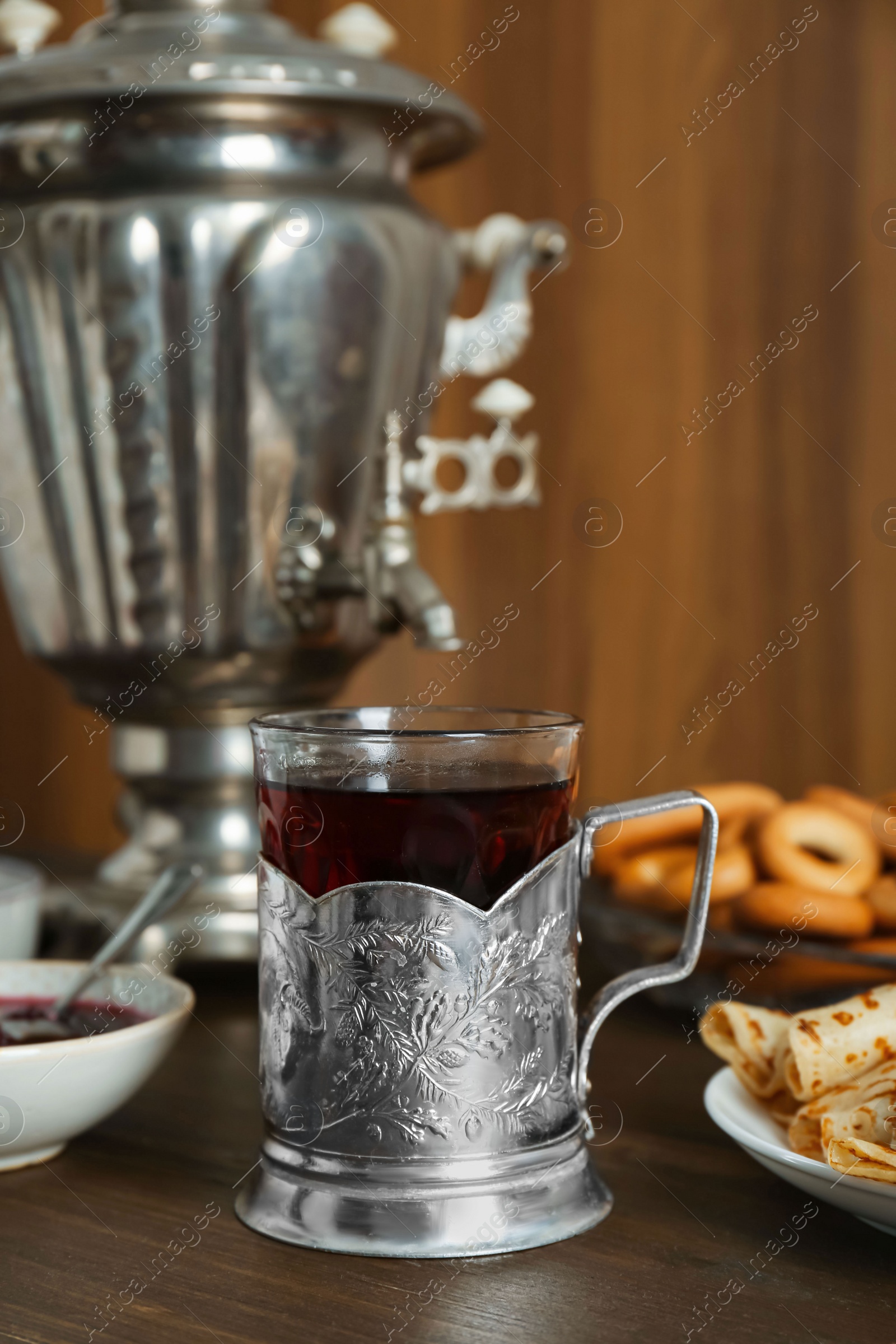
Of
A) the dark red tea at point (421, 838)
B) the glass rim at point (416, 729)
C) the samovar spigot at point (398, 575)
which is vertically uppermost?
the samovar spigot at point (398, 575)

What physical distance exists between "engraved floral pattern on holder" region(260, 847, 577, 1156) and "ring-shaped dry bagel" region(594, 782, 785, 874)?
31 centimetres

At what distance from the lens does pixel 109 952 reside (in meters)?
0.59

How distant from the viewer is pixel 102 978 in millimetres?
585

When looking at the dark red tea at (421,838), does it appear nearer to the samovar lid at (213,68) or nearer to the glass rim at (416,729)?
the glass rim at (416,729)

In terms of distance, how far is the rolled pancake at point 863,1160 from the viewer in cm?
40

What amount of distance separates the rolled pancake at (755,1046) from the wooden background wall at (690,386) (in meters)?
0.65

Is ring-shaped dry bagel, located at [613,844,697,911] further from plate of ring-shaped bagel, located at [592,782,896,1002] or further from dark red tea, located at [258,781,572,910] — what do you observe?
dark red tea, located at [258,781,572,910]

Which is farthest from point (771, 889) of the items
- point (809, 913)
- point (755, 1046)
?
point (755, 1046)

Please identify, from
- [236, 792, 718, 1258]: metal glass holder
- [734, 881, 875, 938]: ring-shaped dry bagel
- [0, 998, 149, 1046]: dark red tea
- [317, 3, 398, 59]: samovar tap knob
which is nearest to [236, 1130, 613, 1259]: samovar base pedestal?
[236, 792, 718, 1258]: metal glass holder

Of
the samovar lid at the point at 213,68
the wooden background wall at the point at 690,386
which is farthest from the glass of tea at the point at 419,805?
the wooden background wall at the point at 690,386

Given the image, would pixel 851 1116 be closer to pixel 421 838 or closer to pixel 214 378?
pixel 421 838

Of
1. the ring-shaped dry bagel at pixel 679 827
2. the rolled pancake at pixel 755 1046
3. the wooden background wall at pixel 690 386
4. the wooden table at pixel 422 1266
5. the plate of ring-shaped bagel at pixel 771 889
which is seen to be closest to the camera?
the wooden table at pixel 422 1266

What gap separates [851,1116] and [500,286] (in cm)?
55

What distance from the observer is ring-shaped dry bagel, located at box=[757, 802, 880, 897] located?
0.70 m
